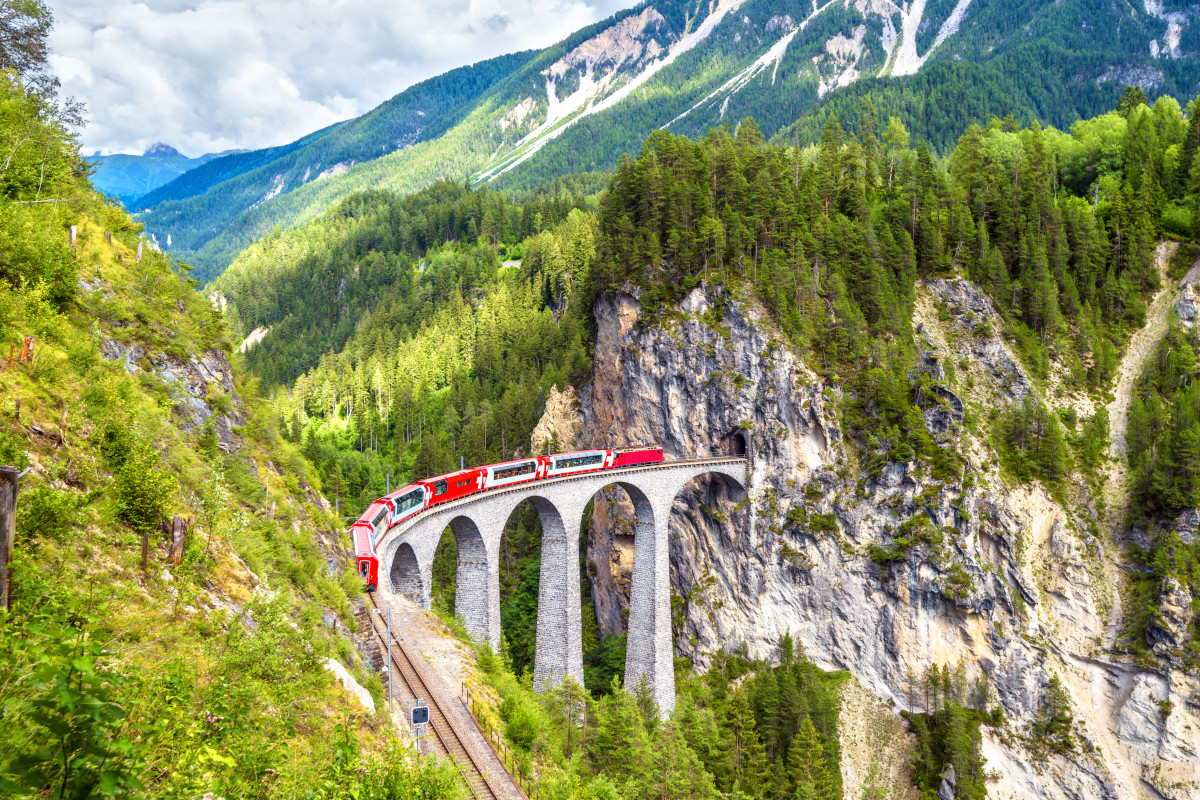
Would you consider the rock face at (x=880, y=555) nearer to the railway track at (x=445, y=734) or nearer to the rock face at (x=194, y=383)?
the railway track at (x=445, y=734)

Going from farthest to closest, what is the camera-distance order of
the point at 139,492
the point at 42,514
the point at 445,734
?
the point at 445,734 < the point at 139,492 < the point at 42,514

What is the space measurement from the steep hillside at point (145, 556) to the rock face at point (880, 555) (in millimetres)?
35598

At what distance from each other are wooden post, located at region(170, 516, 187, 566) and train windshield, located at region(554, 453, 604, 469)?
29.6m

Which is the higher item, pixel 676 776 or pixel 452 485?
pixel 452 485

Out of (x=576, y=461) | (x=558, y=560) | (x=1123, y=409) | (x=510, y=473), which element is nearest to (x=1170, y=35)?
(x=1123, y=409)

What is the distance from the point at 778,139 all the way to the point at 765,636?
125052 mm

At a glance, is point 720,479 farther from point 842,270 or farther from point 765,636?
point 842,270

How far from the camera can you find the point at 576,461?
4378cm

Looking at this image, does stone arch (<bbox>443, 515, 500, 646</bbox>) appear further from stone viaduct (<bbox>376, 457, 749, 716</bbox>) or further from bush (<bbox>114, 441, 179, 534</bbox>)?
bush (<bbox>114, 441, 179, 534</bbox>)

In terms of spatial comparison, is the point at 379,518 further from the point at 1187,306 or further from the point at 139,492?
the point at 1187,306

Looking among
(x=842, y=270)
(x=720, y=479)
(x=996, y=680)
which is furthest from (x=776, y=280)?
(x=996, y=680)

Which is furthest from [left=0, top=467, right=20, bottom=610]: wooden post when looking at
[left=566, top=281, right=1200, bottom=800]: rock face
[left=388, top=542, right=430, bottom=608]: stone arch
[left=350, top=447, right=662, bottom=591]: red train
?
[left=566, top=281, right=1200, bottom=800]: rock face

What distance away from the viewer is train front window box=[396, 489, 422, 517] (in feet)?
106

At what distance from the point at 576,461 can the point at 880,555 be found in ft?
80.2
